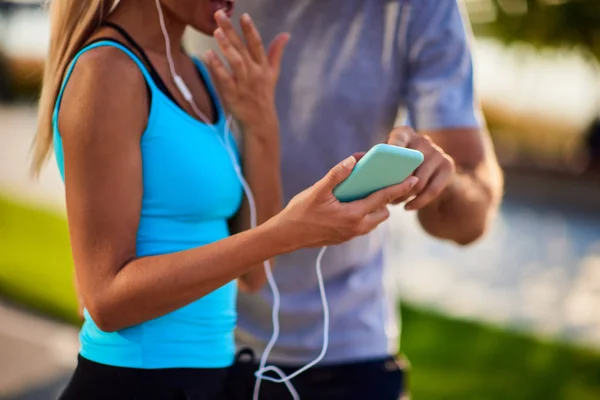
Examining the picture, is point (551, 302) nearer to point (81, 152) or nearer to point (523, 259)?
point (523, 259)

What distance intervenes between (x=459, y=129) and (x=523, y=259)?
627 cm

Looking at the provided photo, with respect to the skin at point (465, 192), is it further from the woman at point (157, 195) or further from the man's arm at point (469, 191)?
the woman at point (157, 195)

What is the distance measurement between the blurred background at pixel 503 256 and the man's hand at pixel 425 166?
0.58 meters

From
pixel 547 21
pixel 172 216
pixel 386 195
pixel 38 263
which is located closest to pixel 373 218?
pixel 386 195

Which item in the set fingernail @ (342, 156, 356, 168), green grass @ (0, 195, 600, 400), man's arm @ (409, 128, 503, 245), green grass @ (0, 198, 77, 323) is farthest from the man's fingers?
green grass @ (0, 198, 77, 323)

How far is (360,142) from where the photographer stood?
1760mm

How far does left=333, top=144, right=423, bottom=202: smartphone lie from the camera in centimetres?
112

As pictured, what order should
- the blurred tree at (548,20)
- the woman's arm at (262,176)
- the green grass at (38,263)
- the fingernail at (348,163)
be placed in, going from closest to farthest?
the fingernail at (348,163), the woman's arm at (262,176), the green grass at (38,263), the blurred tree at (548,20)

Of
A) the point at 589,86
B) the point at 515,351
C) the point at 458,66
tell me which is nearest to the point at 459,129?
the point at 458,66

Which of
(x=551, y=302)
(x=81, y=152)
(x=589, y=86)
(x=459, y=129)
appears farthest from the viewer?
(x=589, y=86)

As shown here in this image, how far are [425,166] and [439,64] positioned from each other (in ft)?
1.66

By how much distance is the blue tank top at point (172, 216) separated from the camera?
132cm

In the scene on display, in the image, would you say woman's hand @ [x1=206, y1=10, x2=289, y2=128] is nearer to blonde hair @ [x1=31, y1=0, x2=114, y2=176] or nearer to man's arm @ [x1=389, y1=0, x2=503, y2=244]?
blonde hair @ [x1=31, y1=0, x2=114, y2=176]

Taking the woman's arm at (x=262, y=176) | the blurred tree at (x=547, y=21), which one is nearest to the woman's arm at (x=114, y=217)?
the woman's arm at (x=262, y=176)
